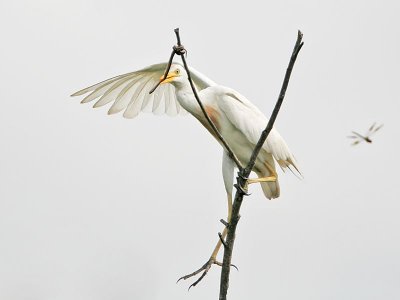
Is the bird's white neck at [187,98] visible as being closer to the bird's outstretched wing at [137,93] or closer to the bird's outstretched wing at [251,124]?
the bird's outstretched wing at [251,124]

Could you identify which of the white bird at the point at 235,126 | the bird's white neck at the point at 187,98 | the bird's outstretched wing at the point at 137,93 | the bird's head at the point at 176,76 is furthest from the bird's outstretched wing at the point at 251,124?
the bird's outstretched wing at the point at 137,93

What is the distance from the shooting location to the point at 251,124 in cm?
1296

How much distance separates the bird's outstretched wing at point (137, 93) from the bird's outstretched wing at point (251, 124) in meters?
0.80

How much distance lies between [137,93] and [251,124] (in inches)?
102

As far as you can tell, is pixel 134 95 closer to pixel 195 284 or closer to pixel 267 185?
pixel 267 185

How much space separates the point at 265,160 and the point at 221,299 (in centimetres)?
313

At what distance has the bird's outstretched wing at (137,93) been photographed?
14336 mm

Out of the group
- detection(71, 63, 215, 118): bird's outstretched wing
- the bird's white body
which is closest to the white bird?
the bird's white body

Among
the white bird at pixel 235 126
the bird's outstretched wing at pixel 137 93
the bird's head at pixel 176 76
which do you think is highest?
the bird's outstretched wing at pixel 137 93

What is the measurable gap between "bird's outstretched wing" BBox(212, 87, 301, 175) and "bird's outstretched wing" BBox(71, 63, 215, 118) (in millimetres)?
795

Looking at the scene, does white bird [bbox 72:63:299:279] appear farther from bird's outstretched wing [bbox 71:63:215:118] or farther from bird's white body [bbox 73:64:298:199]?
bird's outstretched wing [bbox 71:63:215:118]

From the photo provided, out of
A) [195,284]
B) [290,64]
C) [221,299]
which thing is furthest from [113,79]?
[290,64]

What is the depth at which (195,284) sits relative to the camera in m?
11.6

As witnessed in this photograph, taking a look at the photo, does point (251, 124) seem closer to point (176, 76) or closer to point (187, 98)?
point (187, 98)
